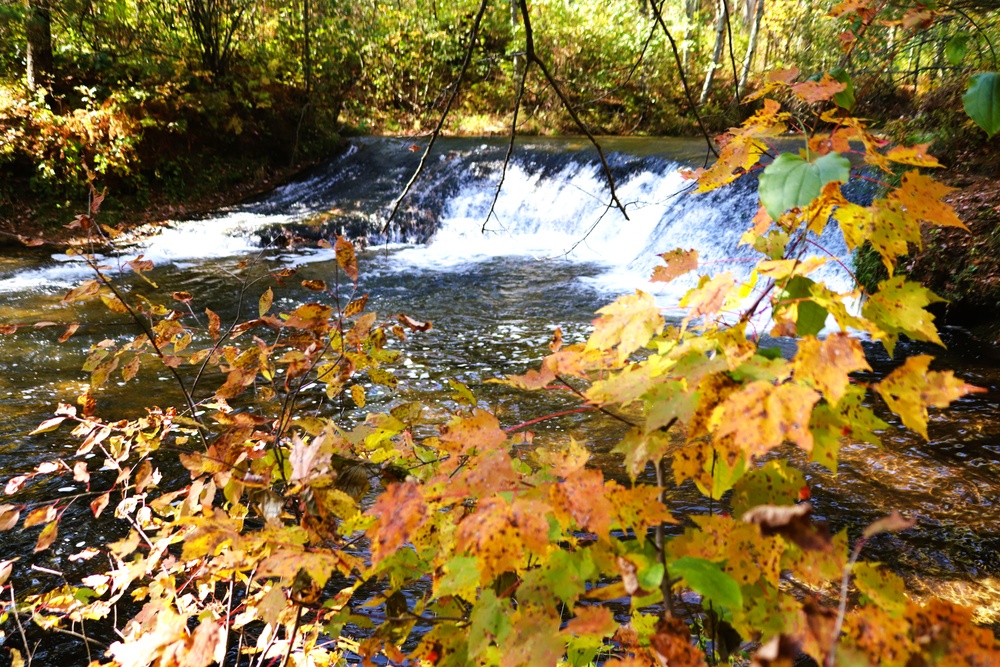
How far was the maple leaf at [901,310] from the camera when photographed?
0.88 metres

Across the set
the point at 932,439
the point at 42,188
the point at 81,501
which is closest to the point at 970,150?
the point at 932,439

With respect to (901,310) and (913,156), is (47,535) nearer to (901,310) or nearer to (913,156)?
(901,310)

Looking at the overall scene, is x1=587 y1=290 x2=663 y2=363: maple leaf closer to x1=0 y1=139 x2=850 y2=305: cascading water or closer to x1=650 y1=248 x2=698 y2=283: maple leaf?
x1=650 y1=248 x2=698 y2=283: maple leaf

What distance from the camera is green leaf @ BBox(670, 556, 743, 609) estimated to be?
2.52 ft

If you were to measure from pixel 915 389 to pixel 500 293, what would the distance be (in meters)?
6.29

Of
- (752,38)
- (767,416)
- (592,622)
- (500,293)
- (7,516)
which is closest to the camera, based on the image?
(767,416)

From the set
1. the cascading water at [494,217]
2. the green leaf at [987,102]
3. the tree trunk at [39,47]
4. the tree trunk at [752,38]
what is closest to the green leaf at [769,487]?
the green leaf at [987,102]

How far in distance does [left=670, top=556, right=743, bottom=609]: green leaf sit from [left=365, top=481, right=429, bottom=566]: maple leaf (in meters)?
0.36

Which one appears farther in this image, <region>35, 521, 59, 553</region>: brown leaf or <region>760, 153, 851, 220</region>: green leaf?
<region>35, 521, 59, 553</region>: brown leaf

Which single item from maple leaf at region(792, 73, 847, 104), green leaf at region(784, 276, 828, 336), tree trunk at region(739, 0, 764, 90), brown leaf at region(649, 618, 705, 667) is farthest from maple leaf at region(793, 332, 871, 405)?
tree trunk at region(739, 0, 764, 90)

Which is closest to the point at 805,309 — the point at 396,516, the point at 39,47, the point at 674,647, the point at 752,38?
the point at 674,647

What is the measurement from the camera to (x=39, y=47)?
1011 cm

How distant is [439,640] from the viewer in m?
1.15

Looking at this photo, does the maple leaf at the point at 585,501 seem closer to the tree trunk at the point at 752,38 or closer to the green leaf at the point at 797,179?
the green leaf at the point at 797,179
